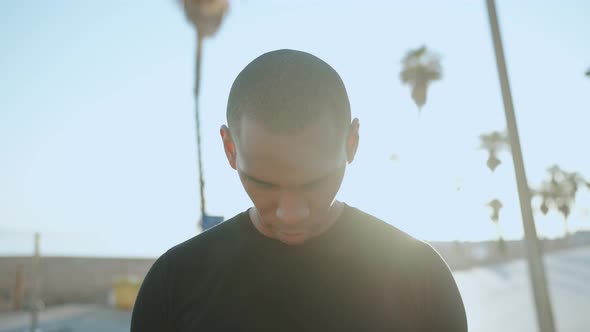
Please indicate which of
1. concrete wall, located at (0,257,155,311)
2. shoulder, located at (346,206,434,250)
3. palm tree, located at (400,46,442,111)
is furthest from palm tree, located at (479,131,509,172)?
shoulder, located at (346,206,434,250)

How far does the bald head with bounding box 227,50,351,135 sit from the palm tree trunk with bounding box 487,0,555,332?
5.91 metres

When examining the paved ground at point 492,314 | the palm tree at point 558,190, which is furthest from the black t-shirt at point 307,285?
the palm tree at point 558,190

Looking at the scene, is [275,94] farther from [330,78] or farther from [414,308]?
[414,308]

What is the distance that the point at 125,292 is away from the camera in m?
22.4

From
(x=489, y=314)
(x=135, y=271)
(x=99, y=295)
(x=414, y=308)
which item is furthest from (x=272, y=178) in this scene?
(x=135, y=271)

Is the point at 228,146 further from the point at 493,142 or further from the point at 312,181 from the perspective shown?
the point at 493,142

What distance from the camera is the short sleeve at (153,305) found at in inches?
64.9

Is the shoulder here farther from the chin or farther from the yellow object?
the yellow object

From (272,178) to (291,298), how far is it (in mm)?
427

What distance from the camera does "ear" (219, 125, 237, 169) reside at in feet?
5.19

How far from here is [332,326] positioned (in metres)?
1.53

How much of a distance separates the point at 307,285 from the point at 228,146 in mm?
515

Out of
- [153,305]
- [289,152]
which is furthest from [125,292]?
[289,152]

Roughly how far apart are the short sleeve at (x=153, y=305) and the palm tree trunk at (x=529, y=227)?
6074mm
